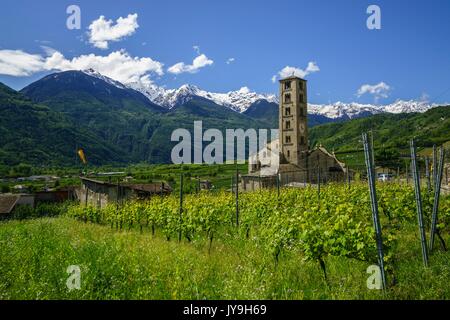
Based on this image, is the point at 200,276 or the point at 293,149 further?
the point at 293,149

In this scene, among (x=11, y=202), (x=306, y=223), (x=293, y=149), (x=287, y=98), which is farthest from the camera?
(x=287, y=98)

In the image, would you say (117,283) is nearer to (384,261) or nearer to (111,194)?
(384,261)

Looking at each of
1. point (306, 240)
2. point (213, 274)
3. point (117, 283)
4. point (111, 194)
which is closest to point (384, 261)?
point (306, 240)

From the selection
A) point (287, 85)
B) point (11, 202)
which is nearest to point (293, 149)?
point (287, 85)

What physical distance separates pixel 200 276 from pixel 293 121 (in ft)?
194

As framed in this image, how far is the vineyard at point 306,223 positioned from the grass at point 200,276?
0.35 metres

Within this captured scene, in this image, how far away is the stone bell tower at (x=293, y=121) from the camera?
6231cm

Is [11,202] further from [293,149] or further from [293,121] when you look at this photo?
[293,121]

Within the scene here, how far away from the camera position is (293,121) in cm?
6412

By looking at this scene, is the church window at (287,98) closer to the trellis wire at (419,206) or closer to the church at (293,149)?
the church at (293,149)

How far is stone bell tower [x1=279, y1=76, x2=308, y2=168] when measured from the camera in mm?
62312

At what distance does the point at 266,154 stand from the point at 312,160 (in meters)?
7.74

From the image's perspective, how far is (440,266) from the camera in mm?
7141

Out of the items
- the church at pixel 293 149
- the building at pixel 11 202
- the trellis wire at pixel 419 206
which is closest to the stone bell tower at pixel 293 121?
the church at pixel 293 149
